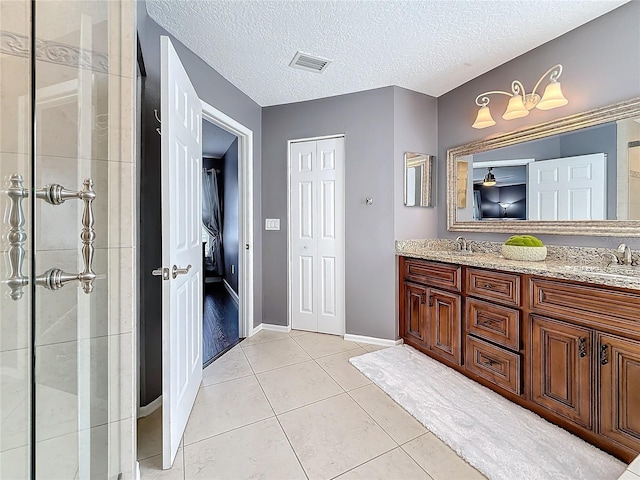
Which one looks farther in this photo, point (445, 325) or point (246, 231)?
point (246, 231)

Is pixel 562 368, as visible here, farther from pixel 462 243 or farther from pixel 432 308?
pixel 462 243

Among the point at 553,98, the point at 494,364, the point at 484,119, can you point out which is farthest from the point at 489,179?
the point at 494,364

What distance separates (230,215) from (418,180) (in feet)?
11.1

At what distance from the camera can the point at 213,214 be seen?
17.6ft

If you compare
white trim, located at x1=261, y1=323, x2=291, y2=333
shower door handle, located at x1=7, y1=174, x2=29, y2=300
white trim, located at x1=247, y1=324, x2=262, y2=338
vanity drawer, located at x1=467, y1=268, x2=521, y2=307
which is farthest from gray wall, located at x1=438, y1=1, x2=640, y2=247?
shower door handle, located at x1=7, y1=174, x2=29, y2=300

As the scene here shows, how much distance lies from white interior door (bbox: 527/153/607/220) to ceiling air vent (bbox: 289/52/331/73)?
1792 mm

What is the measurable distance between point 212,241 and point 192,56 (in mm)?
3818

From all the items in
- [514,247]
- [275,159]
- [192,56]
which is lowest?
[514,247]

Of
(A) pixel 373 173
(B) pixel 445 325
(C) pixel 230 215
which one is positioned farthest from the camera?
(C) pixel 230 215

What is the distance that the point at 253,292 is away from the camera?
9.80 feet

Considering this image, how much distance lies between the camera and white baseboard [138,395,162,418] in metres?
1.70

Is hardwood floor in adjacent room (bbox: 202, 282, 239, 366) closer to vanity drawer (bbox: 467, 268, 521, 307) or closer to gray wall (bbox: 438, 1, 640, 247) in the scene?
vanity drawer (bbox: 467, 268, 521, 307)

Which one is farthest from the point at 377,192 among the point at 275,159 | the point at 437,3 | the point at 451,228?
the point at 437,3

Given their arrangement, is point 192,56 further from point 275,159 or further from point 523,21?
point 523,21
